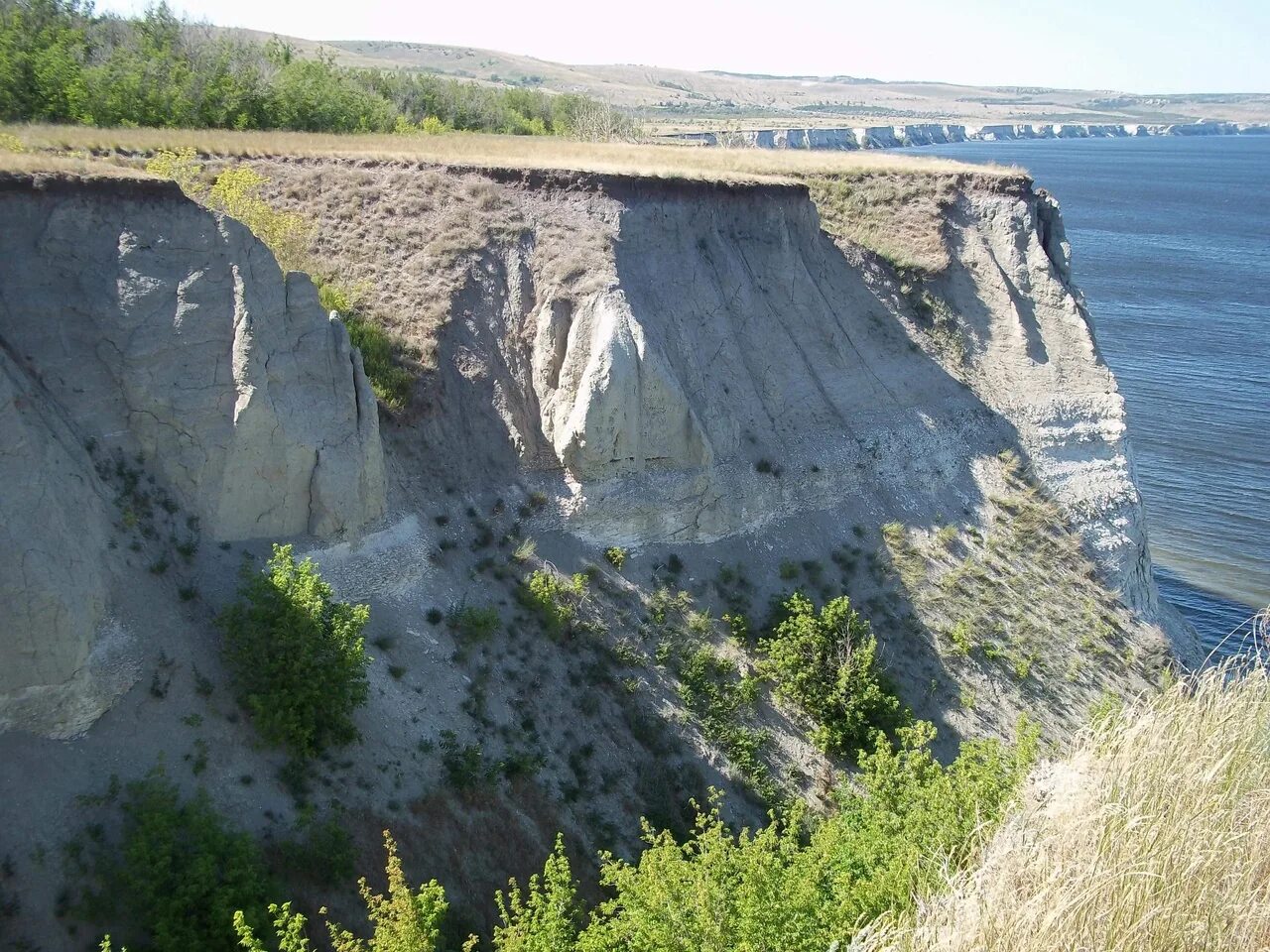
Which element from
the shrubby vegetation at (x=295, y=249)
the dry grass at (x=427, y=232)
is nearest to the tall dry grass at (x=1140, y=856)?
the shrubby vegetation at (x=295, y=249)

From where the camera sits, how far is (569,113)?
57.2m

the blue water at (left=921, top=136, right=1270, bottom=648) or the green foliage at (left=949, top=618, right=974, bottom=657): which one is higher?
the blue water at (left=921, top=136, right=1270, bottom=648)

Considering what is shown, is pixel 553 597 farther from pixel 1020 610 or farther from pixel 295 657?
pixel 1020 610

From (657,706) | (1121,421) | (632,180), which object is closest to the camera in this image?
(657,706)

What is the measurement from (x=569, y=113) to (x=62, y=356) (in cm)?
4384

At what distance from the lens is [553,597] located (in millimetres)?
20859

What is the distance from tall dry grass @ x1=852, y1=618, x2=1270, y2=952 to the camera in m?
10.0

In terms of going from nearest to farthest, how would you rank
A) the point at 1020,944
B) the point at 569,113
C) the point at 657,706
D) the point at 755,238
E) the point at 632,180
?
the point at 1020,944
the point at 657,706
the point at 632,180
the point at 755,238
the point at 569,113

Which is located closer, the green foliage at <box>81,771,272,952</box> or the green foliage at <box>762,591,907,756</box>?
the green foliage at <box>81,771,272,952</box>

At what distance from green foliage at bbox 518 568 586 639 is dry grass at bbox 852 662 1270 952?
31.2 ft

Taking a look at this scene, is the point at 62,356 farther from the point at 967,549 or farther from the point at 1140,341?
the point at 1140,341

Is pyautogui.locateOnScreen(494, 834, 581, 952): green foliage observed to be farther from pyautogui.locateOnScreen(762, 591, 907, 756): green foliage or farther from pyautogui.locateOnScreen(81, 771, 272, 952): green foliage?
pyautogui.locateOnScreen(762, 591, 907, 756): green foliage

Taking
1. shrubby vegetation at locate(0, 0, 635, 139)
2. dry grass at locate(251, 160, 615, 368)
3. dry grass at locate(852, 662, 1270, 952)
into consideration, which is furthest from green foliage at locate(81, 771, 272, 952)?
shrubby vegetation at locate(0, 0, 635, 139)

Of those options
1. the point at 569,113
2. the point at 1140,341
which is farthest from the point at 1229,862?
the point at 569,113
